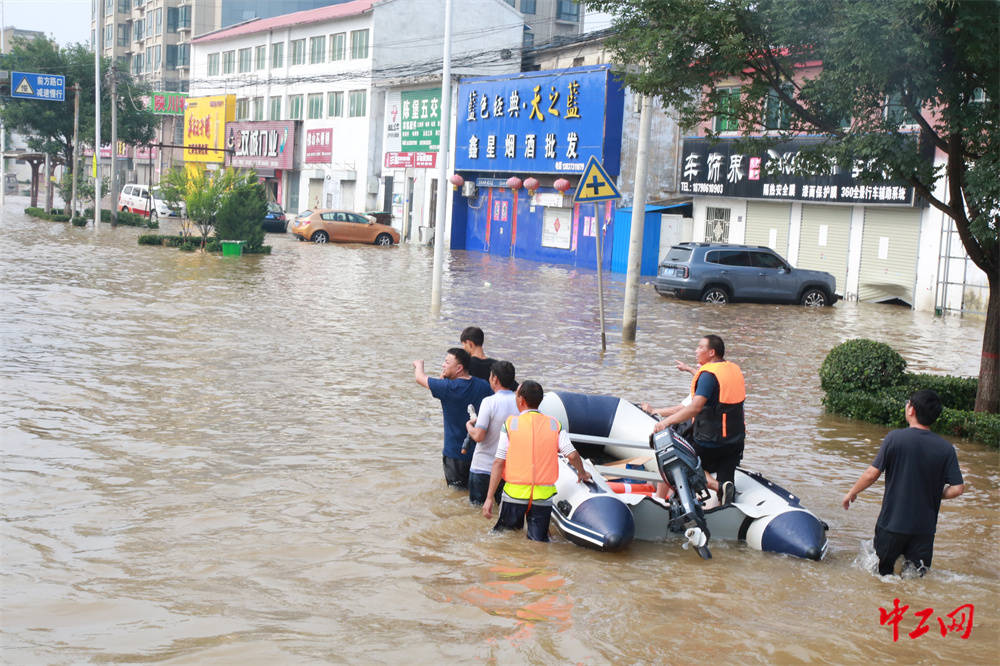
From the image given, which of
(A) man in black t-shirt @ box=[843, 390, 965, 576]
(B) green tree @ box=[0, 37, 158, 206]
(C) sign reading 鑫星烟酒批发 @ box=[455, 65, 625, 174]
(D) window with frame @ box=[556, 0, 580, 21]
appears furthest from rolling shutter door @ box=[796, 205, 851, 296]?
(D) window with frame @ box=[556, 0, 580, 21]

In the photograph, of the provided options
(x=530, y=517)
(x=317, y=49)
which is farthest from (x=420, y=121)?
(x=530, y=517)

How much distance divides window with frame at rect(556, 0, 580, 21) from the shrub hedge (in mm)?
70852

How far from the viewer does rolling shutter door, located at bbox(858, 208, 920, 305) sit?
29.5 metres

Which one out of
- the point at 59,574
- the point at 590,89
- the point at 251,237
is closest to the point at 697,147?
the point at 590,89

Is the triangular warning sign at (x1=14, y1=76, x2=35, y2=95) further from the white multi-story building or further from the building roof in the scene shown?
the building roof

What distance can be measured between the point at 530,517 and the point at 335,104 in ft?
172

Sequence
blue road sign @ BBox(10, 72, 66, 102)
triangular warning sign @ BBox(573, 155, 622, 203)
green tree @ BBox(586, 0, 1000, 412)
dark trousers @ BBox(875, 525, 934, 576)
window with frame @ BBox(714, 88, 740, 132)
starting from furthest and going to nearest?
blue road sign @ BBox(10, 72, 66, 102)
triangular warning sign @ BBox(573, 155, 622, 203)
window with frame @ BBox(714, 88, 740, 132)
green tree @ BBox(586, 0, 1000, 412)
dark trousers @ BBox(875, 525, 934, 576)

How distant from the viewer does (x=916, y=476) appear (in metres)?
6.91

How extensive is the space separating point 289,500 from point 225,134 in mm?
62919

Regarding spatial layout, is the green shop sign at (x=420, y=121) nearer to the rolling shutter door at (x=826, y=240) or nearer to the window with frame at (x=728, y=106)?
the rolling shutter door at (x=826, y=240)

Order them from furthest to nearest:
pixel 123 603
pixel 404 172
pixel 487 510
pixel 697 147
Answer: pixel 404 172 → pixel 697 147 → pixel 487 510 → pixel 123 603

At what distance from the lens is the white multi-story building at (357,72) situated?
54.4 meters

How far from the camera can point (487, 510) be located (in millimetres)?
8297

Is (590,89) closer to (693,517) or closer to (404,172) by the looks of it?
(404,172)
